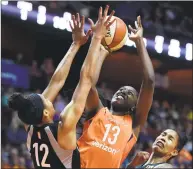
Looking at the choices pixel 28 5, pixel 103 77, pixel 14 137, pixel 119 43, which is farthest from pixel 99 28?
pixel 103 77

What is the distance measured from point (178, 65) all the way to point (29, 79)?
6442mm

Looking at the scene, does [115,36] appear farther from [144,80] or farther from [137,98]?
[137,98]

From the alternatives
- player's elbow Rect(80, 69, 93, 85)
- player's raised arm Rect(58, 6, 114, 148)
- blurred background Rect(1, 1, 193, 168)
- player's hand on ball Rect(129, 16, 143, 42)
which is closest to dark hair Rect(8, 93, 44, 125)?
player's raised arm Rect(58, 6, 114, 148)

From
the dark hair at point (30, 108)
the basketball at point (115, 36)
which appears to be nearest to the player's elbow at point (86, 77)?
the dark hair at point (30, 108)

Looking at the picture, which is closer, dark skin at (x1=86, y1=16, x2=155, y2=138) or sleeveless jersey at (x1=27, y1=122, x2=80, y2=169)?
sleeveless jersey at (x1=27, y1=122, x2=80, y2=169)

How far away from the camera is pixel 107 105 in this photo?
4043mm

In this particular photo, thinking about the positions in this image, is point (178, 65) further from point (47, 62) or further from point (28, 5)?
point (28, 5)

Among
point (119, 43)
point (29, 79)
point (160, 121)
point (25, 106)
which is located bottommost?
point (160, 121)

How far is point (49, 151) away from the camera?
3.13 meters

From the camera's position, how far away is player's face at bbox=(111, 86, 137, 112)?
3.74m

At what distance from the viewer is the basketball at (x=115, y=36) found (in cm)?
372

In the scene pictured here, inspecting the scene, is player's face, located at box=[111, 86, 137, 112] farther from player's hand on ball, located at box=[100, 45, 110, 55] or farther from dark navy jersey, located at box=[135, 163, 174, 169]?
dark navy jersey, located at box=[135, 163, 174, 169]

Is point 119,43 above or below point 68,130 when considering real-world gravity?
above

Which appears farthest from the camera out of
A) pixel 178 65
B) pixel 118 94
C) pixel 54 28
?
pixel 178 65
